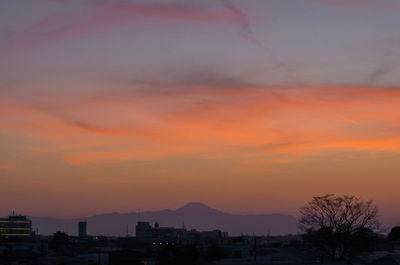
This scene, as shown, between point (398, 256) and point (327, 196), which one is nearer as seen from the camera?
point (398, 256)

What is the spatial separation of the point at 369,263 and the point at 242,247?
81.3 meters

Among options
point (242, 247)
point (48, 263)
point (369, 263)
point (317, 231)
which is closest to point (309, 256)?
point (317, 231)

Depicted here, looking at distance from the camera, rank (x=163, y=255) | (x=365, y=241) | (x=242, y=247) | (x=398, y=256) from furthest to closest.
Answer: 1. (x=242, y=247)
2. (x=365, y=241)
3. (x=163, y=255)
4. (x=398, y=256)

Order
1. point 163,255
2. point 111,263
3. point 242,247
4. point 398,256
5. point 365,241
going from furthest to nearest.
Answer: point 242,247 < point 365,241 < point 111,263 < point 163,255 < point 398,256

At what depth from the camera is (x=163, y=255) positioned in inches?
3369

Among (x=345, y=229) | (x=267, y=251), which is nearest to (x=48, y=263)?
(x=267, y=251)

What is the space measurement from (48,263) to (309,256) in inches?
1684

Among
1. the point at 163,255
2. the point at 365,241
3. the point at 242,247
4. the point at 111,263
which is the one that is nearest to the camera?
the point at 163,255

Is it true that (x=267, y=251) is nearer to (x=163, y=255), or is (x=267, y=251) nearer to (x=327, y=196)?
(x=327, y=196)

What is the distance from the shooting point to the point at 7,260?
118312 mm

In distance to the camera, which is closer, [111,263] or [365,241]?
[111,263]

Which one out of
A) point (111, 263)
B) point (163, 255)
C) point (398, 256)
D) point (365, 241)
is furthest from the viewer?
point (365, 241)

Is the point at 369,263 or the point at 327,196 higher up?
the point at 327,196

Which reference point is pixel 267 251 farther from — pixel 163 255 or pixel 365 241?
pixel 163 255
